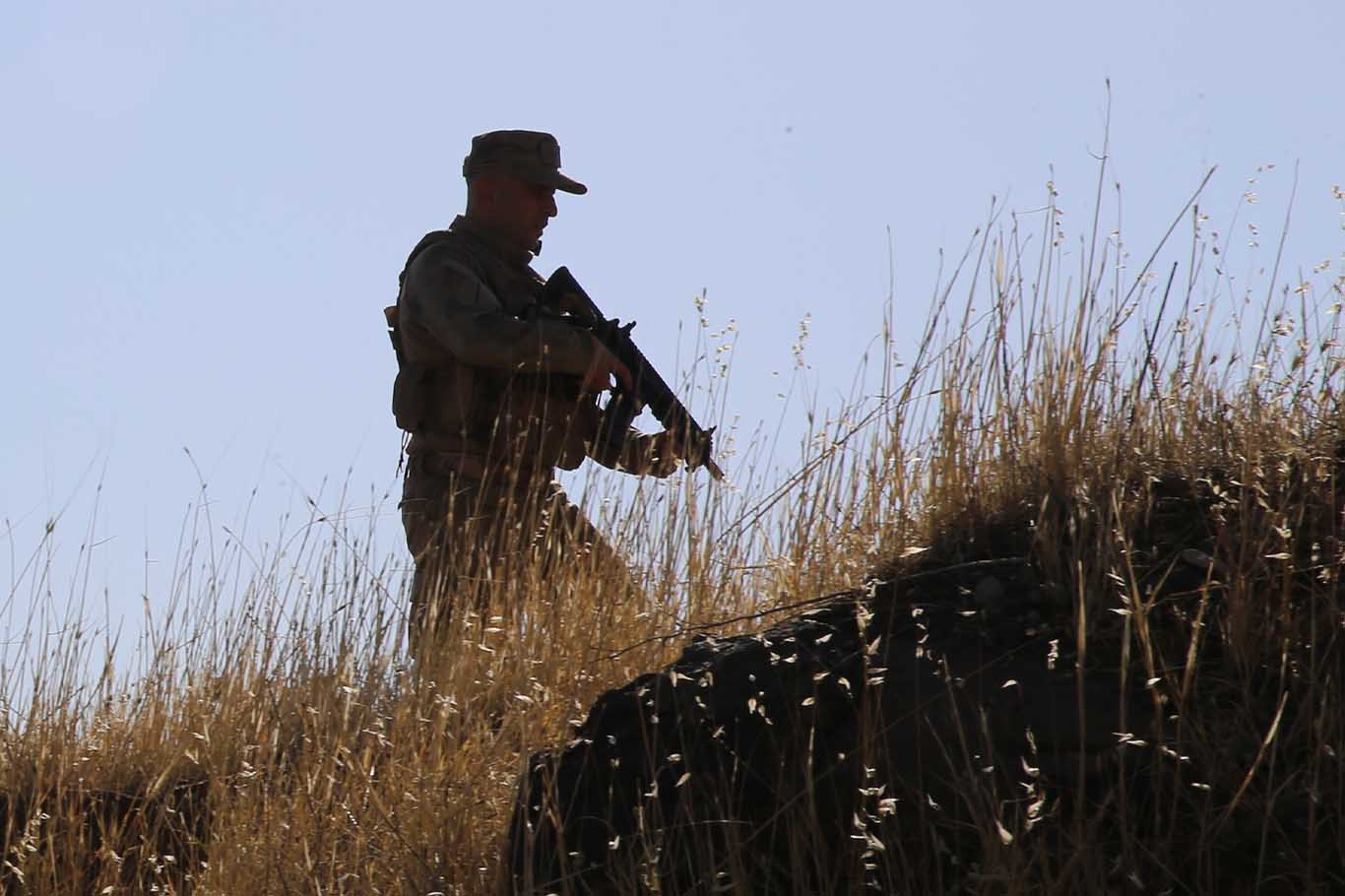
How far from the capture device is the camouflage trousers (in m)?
4.48

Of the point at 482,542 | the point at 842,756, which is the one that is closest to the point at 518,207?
the point at 482,542

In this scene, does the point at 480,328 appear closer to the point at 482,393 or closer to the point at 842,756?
the point at 482,393

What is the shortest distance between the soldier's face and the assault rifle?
24 centimetres

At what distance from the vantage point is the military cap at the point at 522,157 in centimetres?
562

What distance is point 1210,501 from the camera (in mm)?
3211

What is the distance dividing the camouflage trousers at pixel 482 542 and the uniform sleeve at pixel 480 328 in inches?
14.7

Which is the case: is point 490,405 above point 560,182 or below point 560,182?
below

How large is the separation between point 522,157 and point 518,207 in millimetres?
163

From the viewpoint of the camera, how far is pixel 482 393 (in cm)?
543

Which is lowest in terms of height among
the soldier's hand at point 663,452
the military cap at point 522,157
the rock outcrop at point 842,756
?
the rock outcrop at point 842,756

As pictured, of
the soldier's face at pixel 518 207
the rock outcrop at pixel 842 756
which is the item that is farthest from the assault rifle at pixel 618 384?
the rock outcrop at pixel 842 756

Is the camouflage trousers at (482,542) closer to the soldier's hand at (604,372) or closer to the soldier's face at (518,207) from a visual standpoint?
the soldier's hand at (604,372)

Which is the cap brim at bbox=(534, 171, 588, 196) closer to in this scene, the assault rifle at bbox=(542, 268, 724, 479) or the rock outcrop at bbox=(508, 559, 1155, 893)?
the assault rifle at bbox=(542, 268, 724, 479)

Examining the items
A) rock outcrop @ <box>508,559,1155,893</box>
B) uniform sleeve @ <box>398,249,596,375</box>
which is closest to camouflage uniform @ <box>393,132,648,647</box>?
uniform sleeve @ <box>398,249,596,375</box>
